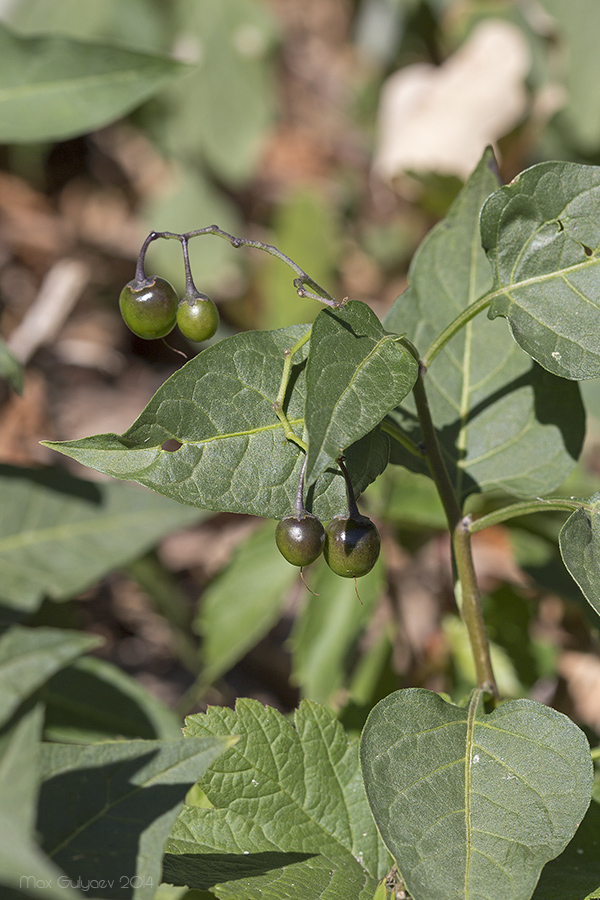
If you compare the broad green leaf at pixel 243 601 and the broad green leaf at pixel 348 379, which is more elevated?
the broad green leaf at pixel 348 379

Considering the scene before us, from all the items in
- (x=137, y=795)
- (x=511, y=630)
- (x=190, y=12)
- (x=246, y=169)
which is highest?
(x=190, y=12)

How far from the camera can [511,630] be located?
2.28 metres

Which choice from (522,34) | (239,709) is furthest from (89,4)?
(239,709)

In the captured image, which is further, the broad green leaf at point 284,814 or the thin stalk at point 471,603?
the thin stalk at point 471,603

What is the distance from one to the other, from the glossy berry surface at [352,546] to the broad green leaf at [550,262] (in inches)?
12.8

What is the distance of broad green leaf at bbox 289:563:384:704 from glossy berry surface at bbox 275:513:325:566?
1.24 meters

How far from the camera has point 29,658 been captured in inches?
52.1

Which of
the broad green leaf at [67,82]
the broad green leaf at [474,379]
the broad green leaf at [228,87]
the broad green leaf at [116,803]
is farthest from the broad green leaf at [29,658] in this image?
the broad green leaf at [228,87]

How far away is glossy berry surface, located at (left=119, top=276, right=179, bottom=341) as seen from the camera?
1081mm

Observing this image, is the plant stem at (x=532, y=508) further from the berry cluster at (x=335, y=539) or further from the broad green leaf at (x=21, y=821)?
the broad green leaf at (x=21, y=821)

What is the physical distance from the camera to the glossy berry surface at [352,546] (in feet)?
3.29

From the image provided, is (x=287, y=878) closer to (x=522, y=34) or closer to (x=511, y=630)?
(x=511, y=630)

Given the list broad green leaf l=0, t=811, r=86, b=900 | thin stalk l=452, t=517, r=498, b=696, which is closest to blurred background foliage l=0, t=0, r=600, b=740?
thin stalk l=452, t=517, r=498, b=696

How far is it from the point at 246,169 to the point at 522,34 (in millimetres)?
1446
